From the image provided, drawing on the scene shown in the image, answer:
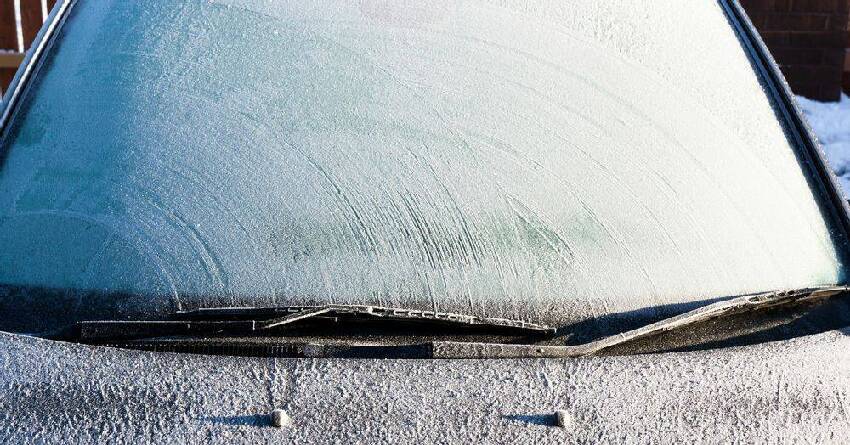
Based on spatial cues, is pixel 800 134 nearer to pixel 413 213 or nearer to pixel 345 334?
pixel 413 213

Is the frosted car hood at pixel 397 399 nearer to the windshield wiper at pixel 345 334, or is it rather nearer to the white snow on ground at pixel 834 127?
the windshield wiper at pixel 345 334

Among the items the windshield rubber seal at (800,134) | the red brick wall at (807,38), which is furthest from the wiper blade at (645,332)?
the red brick wall at (807,38)

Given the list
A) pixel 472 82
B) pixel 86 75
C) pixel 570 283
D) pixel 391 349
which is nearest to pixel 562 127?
pixel 472 82

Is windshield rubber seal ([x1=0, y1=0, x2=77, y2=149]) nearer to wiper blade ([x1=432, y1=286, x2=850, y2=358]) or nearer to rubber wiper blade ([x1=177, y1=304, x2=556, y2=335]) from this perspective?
rubber wiper blade ([x1=177, y1=304, x2=556, y2=335])

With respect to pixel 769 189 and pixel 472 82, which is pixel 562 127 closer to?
pixel 472 82

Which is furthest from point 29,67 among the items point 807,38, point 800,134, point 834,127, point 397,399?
point 807,38

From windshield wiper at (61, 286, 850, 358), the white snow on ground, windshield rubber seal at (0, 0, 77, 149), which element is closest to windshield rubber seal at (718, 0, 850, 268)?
windshield wiper at (61, 286, 850, 358)
